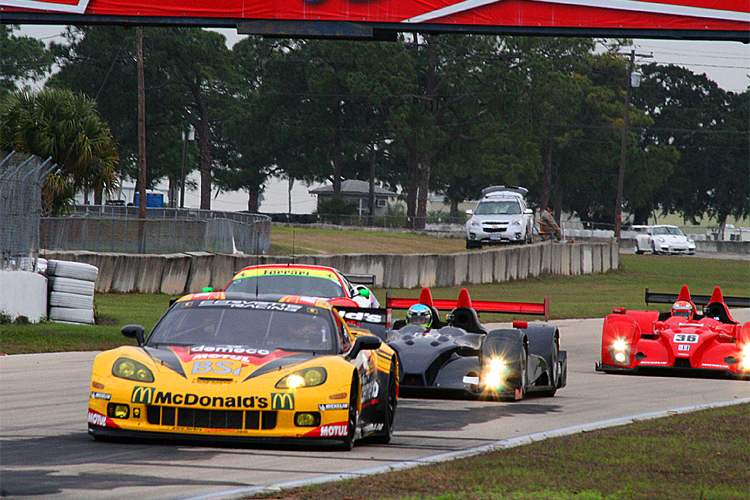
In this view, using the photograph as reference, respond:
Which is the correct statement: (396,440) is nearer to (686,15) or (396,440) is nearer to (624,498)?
(624,498)

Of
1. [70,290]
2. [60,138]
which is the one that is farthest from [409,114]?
[70,290]

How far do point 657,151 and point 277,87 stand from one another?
32580mm

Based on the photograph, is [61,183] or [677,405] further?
[61,183]

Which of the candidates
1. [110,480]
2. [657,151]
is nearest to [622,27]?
[110,480]

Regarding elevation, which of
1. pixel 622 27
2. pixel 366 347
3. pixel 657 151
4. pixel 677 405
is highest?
pixel 657 151

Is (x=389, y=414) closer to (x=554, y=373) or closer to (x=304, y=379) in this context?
(x=304, y=379)

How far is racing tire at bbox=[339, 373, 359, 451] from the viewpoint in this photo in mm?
7395

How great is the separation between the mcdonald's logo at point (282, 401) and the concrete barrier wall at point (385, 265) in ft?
59.3

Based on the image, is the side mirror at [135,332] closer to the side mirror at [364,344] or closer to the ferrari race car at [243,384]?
the ferrari race car at [243,384]

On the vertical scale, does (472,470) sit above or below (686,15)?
below

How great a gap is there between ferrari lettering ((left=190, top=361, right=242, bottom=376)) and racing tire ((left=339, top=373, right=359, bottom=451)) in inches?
31.2

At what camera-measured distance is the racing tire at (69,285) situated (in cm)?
1858

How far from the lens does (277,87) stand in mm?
84125

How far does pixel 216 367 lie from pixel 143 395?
52cm
